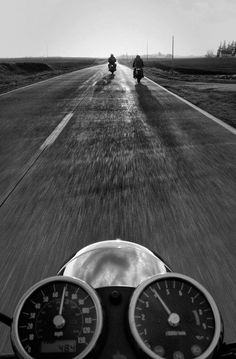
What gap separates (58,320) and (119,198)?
145 inches

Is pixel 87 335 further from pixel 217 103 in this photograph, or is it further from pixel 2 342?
pixel 217 103

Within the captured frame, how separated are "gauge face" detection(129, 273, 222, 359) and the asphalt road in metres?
1.29

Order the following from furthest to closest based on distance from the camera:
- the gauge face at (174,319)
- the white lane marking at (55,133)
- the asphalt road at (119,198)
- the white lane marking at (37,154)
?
the white lane marking at (55,133) < the white lane marking at (37,154) < the asphalt road at (119,198) < the gauge face at (174,319)

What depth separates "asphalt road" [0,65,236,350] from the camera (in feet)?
11.9

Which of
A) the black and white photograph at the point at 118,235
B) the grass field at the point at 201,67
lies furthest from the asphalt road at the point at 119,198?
the grass field at the point at 201,67

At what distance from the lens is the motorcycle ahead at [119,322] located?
1527 mm

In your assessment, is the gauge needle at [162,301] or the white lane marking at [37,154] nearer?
the gauge needle at [162,301]

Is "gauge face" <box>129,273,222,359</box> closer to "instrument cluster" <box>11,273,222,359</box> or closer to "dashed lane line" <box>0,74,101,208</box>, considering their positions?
"instrument cluster" <box>11,273,222,359</box>

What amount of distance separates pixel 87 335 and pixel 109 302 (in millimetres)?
173

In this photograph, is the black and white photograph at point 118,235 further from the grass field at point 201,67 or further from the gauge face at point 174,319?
the grass field at point 201,67

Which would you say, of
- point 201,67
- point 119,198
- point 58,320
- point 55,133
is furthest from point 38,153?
point 201,67

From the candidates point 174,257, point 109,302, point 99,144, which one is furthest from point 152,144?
point 109,302

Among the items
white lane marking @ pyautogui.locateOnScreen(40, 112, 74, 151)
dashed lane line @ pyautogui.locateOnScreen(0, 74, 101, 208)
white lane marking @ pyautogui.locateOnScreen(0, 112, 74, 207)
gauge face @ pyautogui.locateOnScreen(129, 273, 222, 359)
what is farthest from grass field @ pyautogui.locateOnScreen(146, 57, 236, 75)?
gauge face @ pyautogui.locateOnScreen(129, 273, 222, 359)

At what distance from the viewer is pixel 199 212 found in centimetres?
480
